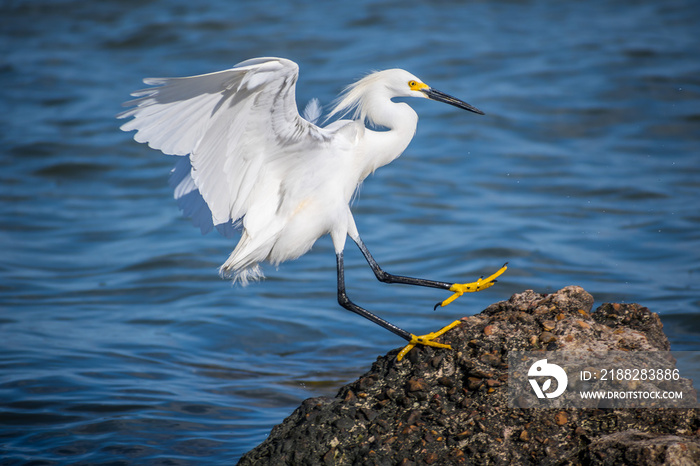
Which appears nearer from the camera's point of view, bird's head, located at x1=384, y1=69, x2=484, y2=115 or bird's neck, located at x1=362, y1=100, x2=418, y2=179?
bird's neck, located at x1=362, y1=100, x2=418, y2=179

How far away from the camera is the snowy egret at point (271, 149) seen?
4734 millimetres

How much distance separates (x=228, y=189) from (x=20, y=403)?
2910 millimetres

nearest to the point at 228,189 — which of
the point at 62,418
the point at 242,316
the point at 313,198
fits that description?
the point at 313,198

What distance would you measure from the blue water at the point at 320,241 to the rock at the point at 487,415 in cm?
162

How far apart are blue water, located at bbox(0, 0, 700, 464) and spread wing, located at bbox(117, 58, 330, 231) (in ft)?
6.77

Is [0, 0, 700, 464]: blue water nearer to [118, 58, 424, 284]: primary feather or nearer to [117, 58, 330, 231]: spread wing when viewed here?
[118, 58, 424, 284]: primary feather

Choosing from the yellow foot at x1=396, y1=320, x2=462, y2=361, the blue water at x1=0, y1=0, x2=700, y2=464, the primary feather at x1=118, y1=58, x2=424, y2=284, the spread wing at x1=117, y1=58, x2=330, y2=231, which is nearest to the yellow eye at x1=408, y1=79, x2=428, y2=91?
the primary feather at x1=118, y1=58, x2=424, y2=284

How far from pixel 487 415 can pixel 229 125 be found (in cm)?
251

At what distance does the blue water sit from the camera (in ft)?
22.4

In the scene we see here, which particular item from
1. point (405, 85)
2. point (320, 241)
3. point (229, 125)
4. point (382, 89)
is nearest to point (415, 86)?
point (405, 85)

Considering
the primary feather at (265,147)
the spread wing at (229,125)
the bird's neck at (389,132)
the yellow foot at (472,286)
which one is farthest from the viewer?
the bird's neck at (389,132)

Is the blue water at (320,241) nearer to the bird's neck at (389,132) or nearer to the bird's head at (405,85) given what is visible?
the bird's neck at (389,132)

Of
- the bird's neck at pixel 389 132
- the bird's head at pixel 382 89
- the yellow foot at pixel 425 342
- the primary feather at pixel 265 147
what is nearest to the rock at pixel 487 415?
the yellow foot at pixel 425 342

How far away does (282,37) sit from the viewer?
19203 millimetres
